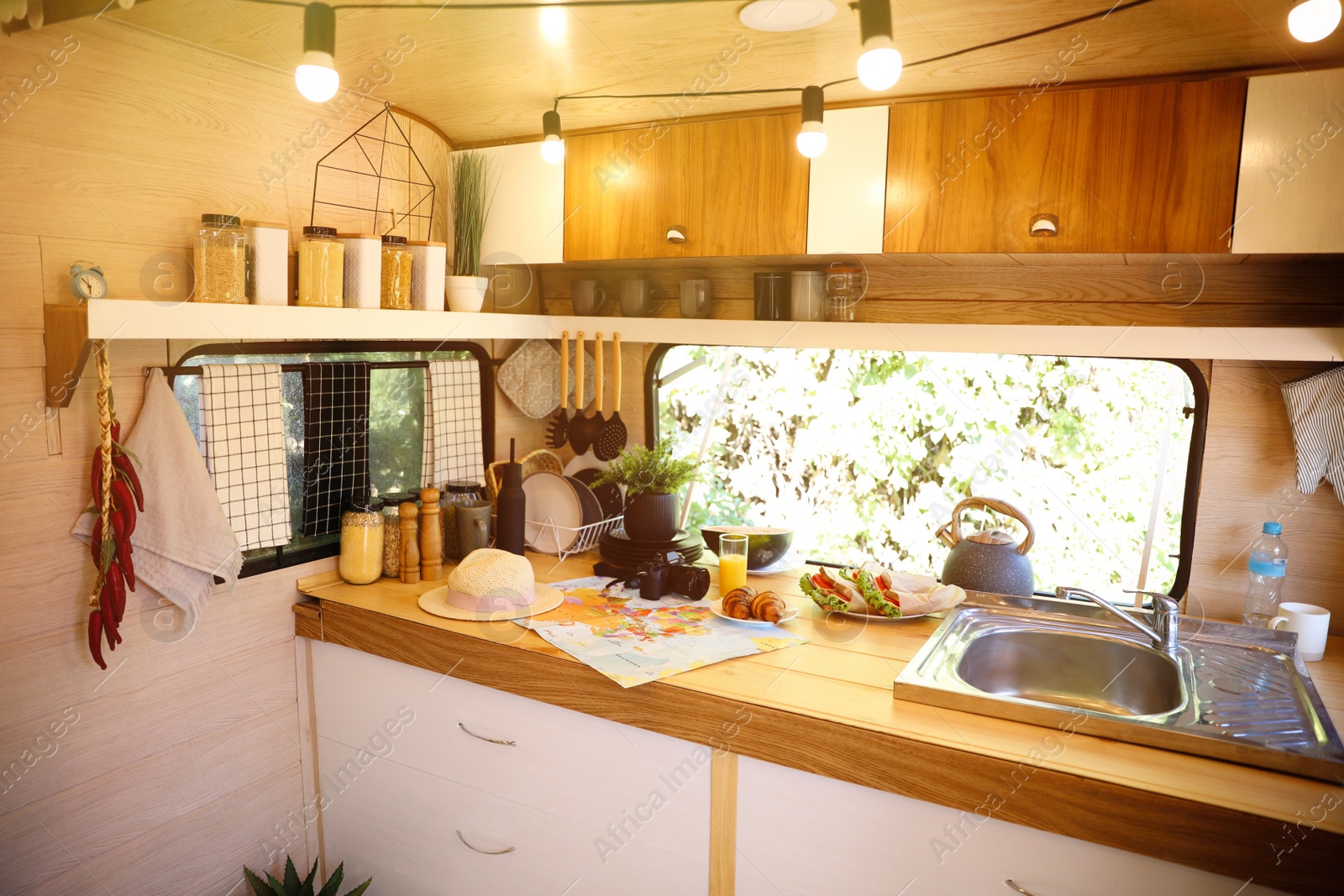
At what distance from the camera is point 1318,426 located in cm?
176

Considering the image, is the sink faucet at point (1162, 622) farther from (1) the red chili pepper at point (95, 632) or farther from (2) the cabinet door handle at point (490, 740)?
(1) the red chili pepper at point (95, 632)

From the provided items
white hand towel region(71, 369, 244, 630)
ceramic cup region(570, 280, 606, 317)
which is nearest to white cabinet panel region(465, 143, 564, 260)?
ceramic cup region(570, 280, 606, 317)

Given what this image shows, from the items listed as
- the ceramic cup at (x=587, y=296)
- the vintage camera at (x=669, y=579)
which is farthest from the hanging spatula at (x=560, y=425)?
the vintage camera at (x=669, y=579)

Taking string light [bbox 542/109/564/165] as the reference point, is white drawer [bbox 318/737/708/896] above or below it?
below

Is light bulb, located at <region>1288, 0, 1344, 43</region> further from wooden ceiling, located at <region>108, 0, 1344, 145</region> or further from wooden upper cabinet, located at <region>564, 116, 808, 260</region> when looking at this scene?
wooden upper cabinet, located at <region>564, 116, 808, 260</region>

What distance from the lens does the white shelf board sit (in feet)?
4.99

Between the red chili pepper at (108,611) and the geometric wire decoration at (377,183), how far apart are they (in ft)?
3.00

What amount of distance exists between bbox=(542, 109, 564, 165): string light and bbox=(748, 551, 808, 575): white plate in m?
1.14

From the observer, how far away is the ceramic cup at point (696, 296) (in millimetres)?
2225

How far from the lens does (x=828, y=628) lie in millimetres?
1882

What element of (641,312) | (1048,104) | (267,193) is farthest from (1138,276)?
(267,193)

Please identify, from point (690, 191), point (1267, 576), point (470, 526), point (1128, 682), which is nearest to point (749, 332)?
point (690, 191)

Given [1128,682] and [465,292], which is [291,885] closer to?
[465,292]

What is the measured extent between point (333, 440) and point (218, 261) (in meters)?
0.59
